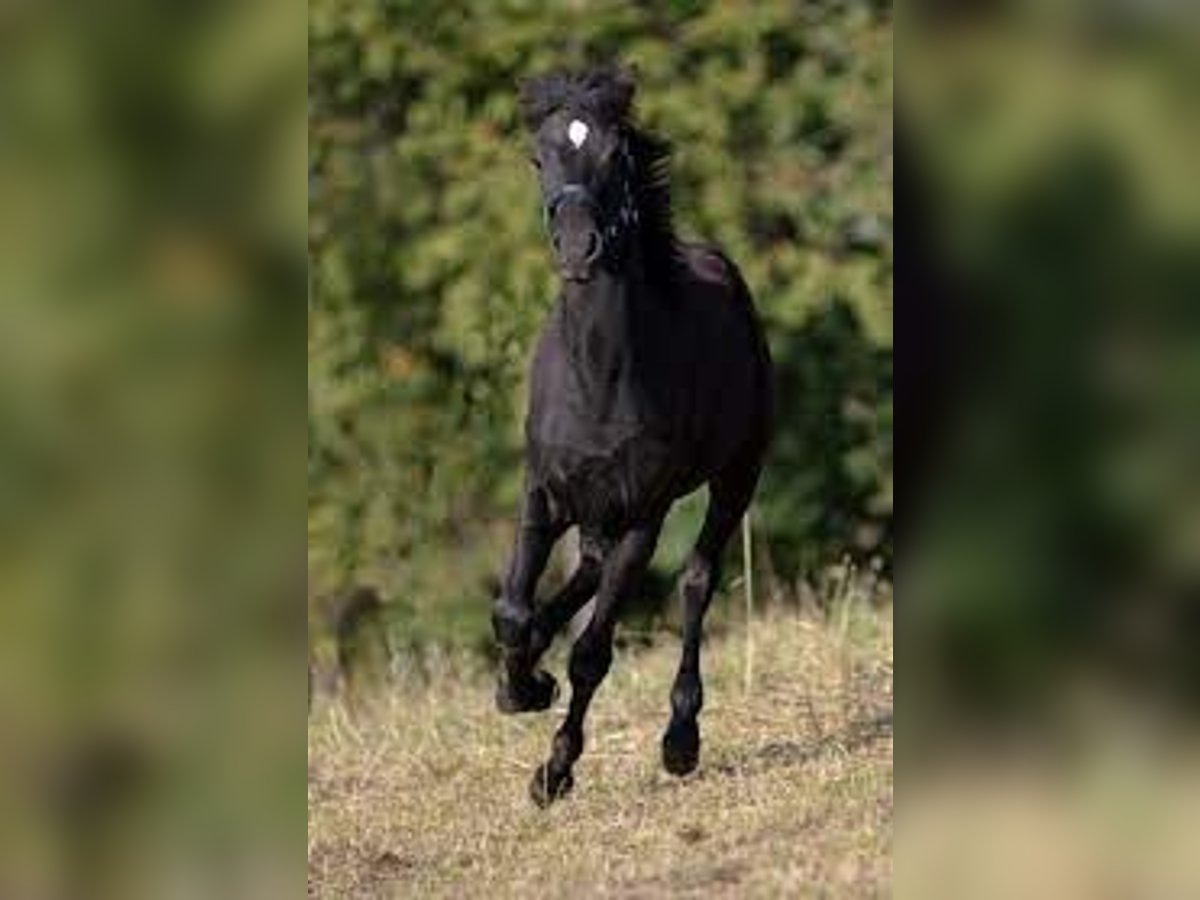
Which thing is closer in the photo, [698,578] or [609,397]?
[609,397]

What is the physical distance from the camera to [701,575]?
779 centimetres

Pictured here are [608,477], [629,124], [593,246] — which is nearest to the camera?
[593,246]

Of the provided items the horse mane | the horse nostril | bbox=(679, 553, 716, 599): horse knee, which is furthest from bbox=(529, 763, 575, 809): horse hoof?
the horse nostril

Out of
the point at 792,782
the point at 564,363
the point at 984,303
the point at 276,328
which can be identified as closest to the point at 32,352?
the point at 276,328

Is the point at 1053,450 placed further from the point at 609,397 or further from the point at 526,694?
the point at 526,694

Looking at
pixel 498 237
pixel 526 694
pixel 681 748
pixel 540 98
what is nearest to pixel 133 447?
pixel 540 98

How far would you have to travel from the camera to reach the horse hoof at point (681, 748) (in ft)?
23.4

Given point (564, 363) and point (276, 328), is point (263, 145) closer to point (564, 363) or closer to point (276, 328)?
point (276, 328)

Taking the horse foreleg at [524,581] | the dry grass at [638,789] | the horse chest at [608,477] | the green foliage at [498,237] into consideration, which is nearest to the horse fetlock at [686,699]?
the dry grass at [638,789]

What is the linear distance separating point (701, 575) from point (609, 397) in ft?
4.84

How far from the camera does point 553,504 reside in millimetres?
6719

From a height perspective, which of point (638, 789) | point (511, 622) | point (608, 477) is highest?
point (608, 477)

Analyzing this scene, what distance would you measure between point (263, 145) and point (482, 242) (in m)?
8.36

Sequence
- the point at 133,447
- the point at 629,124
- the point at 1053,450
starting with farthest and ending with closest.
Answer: the point at 629,124 < the point at 133,447 < the point at 1053,450
